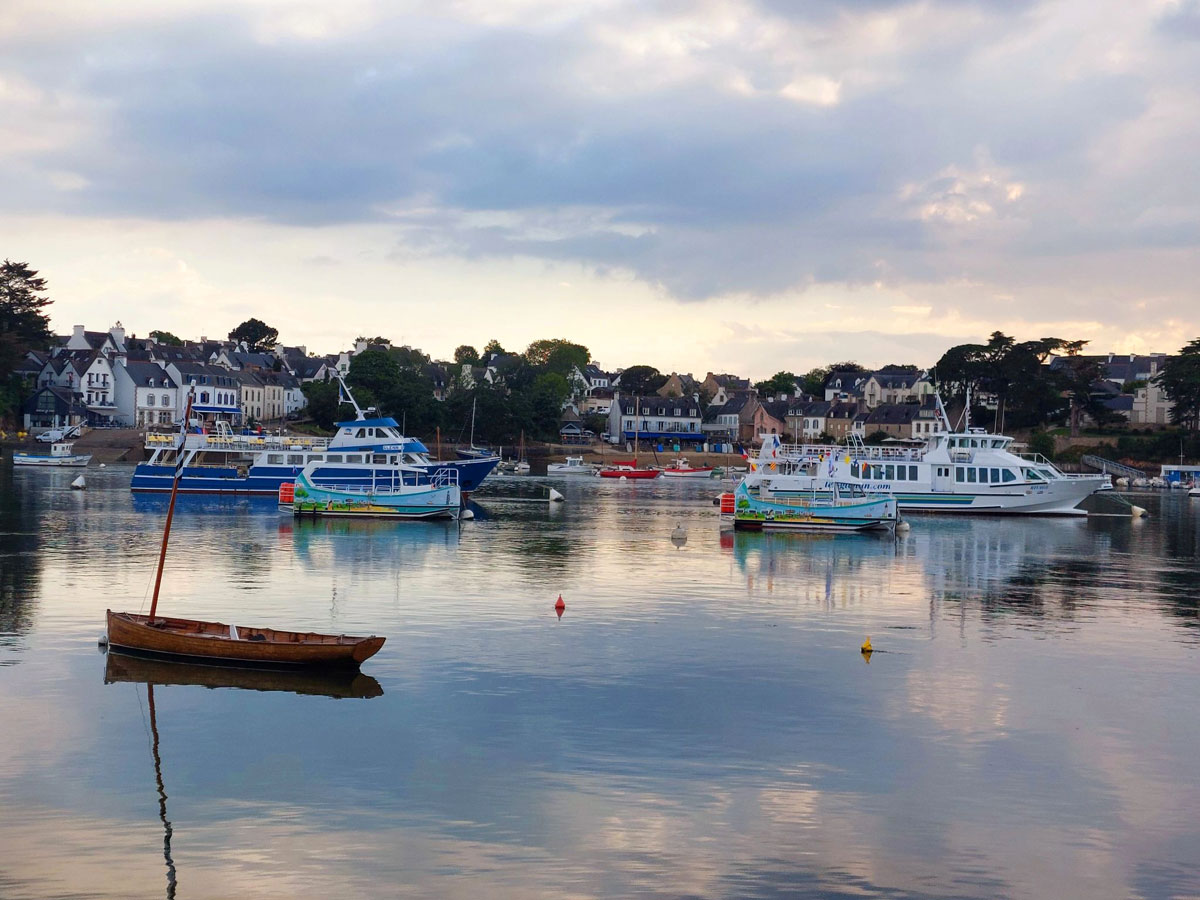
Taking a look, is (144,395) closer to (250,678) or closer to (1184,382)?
(1184,382)

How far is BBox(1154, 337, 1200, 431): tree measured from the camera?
15138cm

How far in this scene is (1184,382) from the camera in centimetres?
15112

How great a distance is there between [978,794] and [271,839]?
13.3 metres

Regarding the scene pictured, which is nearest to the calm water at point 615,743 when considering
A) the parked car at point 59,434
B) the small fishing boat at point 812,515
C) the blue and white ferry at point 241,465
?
the small fishing boat at point 812,515

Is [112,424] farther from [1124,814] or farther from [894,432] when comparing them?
[1124,814]

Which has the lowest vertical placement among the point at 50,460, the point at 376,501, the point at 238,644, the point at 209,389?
the point at 238,644

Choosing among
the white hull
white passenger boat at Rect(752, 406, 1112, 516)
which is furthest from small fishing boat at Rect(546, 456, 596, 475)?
white passenger boat at Rect(752, 406, 1112, 516)

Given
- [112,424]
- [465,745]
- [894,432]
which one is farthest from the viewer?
[894,432]

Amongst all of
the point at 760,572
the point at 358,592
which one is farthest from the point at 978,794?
the point at 760,572

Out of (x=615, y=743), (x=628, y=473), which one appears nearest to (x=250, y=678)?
(x=615, y=743)

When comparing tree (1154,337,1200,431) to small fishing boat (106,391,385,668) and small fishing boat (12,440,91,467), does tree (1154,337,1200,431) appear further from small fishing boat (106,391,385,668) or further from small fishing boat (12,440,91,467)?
small fishing boat (106,391,385,668)

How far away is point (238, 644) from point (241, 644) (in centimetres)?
9

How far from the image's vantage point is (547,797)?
72.8ft

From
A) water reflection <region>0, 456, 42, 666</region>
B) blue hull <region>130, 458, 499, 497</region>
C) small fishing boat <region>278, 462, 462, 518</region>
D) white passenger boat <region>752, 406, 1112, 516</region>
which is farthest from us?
blue hull <region>130, 458, 499, 497</region>
